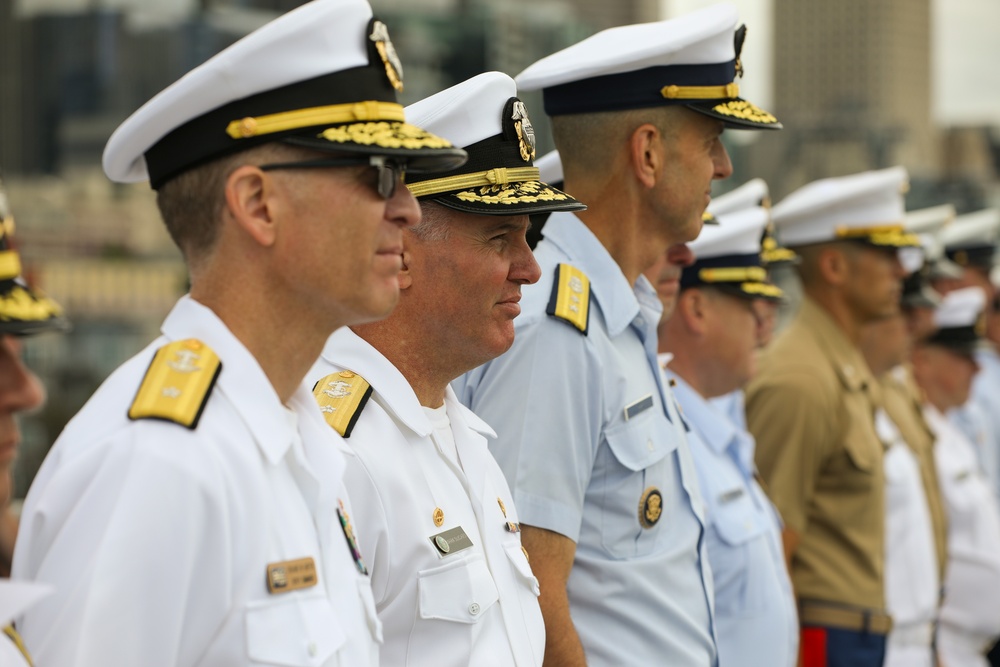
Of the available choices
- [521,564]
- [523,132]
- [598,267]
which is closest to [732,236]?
[598,267]

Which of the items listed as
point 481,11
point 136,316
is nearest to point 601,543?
point 481,11

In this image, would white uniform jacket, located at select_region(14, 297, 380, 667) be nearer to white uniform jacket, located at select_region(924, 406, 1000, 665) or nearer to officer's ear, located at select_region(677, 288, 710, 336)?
officer's ear, located at select_region(677, 288, 710, 336)

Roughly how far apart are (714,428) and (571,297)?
143 centimetres

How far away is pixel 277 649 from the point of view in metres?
2.37

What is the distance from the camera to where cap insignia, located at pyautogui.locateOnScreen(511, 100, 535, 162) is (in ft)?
12.0

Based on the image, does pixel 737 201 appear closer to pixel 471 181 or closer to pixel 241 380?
pixel 471 181

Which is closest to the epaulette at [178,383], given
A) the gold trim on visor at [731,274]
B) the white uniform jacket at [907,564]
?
the gold trim on visor at [731,274]

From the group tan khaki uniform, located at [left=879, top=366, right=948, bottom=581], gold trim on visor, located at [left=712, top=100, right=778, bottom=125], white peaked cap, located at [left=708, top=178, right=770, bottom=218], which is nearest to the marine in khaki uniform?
tan khaki uniform, located at [left=879, top=366, right=948, bottom=581]

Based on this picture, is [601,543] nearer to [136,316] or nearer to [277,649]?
[277,649]

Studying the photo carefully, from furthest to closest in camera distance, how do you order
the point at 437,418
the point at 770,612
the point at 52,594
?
the point at 770,612 → the point at 437,418 → the point at 52,594

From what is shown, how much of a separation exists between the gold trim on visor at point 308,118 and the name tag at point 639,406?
1612 millimetres

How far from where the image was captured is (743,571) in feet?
16.1

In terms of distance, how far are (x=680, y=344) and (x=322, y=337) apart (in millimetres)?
3233

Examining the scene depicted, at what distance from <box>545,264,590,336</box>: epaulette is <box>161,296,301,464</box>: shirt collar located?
1565 mm
